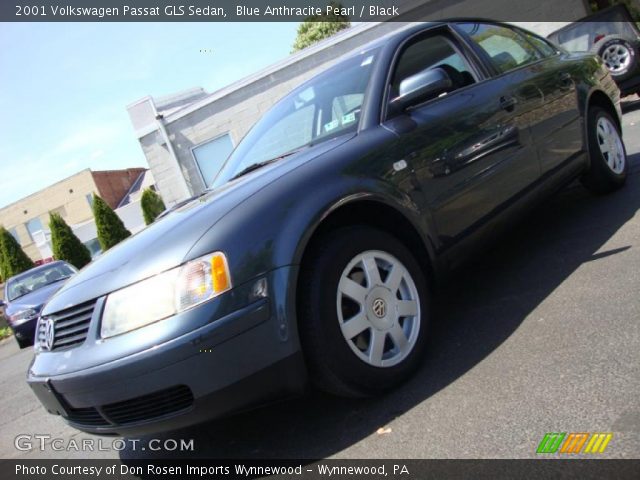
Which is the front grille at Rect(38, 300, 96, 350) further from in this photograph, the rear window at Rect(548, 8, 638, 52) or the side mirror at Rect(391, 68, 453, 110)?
the rear window at Rect(548, 8, 638, 52)

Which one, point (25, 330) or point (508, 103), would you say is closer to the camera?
point (508, 103)

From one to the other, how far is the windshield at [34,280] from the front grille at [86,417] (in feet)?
29.9

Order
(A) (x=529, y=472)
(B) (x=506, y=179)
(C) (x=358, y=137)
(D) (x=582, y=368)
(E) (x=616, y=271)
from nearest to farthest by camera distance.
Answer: (A) (x=529, y=472), (D) (x=582, y=368), (C) (x=358, y=137), (E) (x=616, y=271), (B) (x=506, y=179)

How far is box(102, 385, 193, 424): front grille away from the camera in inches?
82.0

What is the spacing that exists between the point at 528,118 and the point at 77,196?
162ft

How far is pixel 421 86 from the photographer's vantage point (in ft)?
9.30

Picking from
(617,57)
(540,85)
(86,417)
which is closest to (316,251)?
(86,417)

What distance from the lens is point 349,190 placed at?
2523mm

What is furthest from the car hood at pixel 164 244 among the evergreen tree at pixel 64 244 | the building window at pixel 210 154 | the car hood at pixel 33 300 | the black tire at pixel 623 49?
the evergreen tree at pixel 64 244

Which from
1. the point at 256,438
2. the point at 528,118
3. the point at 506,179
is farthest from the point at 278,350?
the point at 528,118

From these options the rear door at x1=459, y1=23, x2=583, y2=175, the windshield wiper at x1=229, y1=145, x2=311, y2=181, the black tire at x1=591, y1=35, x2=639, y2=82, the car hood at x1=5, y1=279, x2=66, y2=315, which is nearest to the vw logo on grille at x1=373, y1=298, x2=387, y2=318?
the windshield wiper at x1=229, y1=145, x2=311, y2=181

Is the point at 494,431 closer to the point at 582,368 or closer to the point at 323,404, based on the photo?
the point at 582,368

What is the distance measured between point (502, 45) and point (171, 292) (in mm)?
3106

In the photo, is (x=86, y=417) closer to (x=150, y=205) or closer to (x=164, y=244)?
(x=164, y=244)
